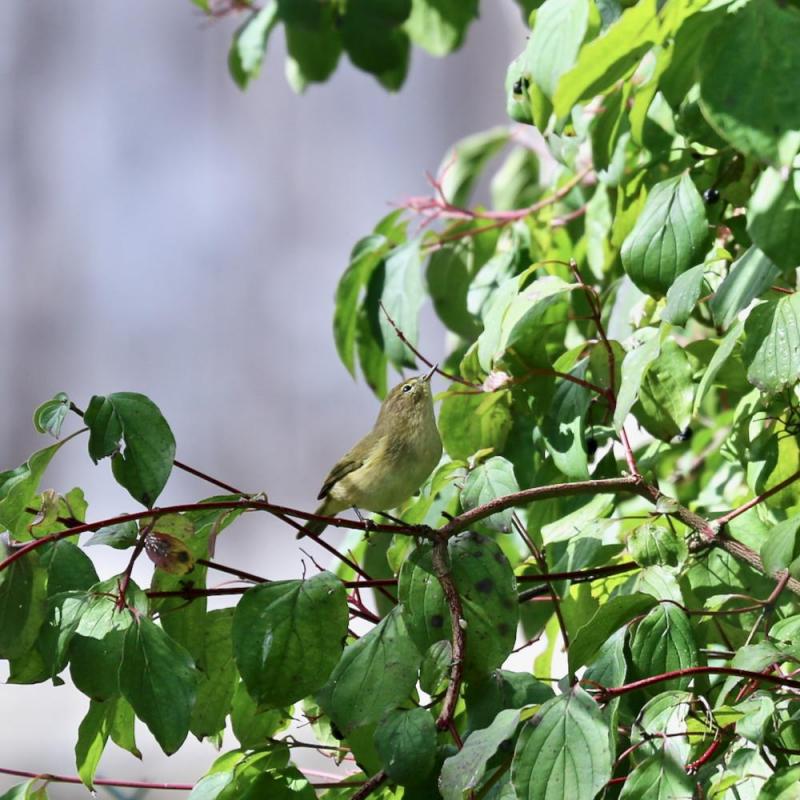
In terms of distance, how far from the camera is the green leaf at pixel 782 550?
50.1 inches

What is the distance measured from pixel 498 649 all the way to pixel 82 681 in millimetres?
426

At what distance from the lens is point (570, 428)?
5.11 feet

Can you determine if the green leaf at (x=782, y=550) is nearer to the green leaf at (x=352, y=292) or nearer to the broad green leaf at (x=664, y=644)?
the broad green leaf at (x=664, y=644)

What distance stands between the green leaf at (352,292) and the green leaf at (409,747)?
95cm

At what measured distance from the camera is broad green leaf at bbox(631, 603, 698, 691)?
4.10ft

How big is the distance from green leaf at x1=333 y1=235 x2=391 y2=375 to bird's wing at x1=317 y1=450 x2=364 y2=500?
0.69ft

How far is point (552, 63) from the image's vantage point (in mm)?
1229

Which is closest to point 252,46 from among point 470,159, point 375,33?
point 375,33

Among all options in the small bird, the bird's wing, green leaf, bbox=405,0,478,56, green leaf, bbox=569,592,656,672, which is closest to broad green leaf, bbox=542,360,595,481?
green leaf, bbox=569,592,656,672

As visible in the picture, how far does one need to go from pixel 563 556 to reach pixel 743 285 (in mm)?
527

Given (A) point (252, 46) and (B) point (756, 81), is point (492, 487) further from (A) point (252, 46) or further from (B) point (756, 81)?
(A) point (252, 46)

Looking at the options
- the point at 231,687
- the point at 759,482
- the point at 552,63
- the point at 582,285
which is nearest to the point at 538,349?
the point at 582,285

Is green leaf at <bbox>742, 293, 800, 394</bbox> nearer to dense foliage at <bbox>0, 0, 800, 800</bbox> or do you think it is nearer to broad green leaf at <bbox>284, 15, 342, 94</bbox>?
dense foliage at <bbox>0, 0, 800, 800</bbox>

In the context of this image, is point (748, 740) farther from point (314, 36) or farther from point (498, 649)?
point (314, 36)
